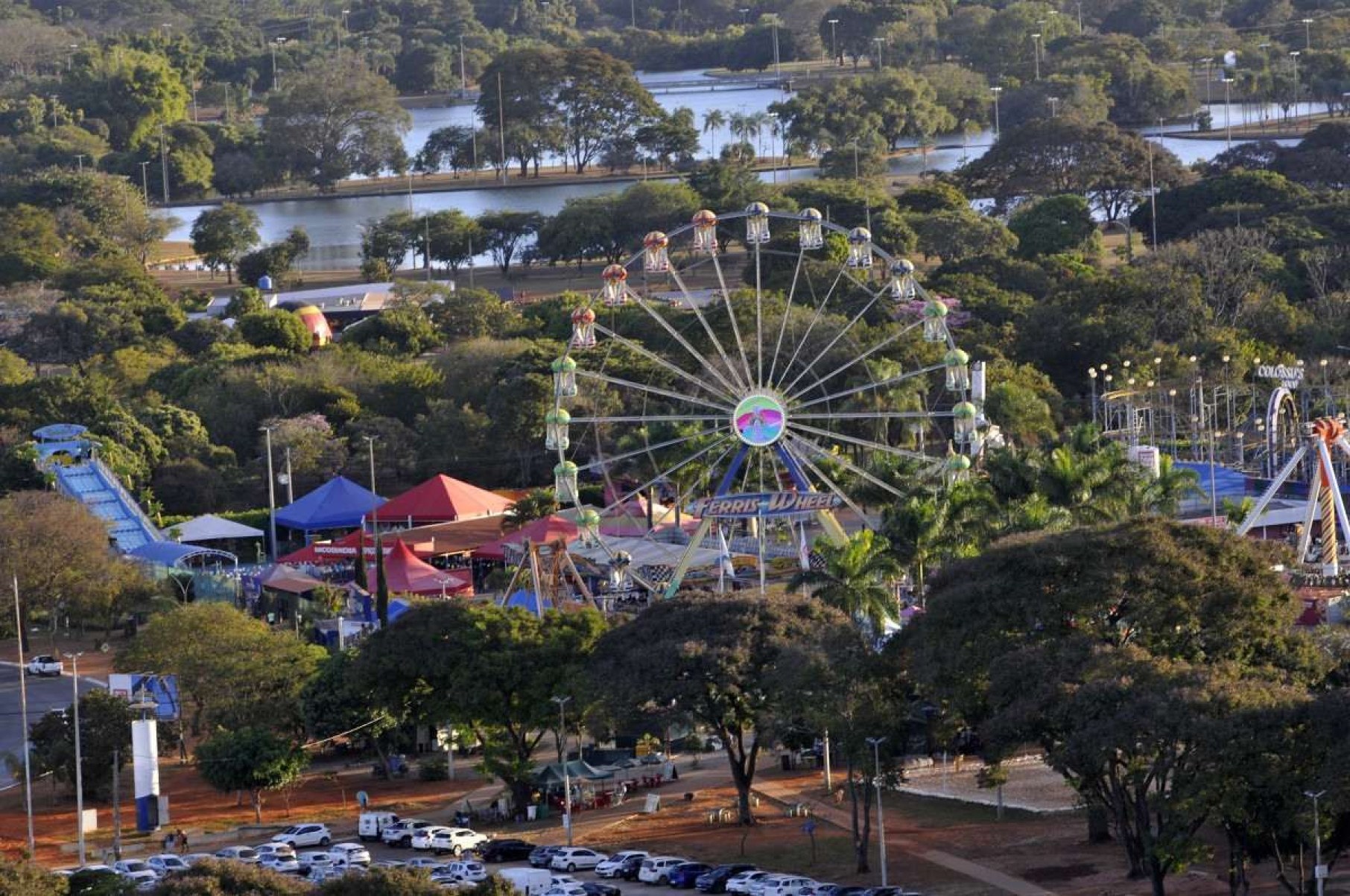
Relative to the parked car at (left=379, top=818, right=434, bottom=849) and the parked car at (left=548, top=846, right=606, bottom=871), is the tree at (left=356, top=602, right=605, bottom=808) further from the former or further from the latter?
the parked car at (left=548, top=846, right=606, bottom=871)

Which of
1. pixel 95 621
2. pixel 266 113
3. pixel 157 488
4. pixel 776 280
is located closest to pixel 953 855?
pixel 95 621

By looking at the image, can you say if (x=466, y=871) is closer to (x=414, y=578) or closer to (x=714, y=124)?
(x=414, y=578)

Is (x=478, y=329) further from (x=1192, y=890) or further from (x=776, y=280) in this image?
(x=1192, y=890)

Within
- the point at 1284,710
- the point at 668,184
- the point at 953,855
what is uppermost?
the point at 668,184

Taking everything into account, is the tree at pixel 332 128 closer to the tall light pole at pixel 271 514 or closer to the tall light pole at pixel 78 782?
the tall light pole at pixel 271 514

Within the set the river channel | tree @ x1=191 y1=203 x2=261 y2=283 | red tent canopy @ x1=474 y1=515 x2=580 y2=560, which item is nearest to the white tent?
red tent canopy @ x1=474 y1=515 x2=580 y2=560

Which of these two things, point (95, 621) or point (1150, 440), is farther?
point (1150, 440)

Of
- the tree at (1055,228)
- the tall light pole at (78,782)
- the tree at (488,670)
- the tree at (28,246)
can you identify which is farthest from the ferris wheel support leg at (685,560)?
the tree at (28,246)

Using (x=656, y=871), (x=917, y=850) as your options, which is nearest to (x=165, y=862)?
(x=656, y=871)
